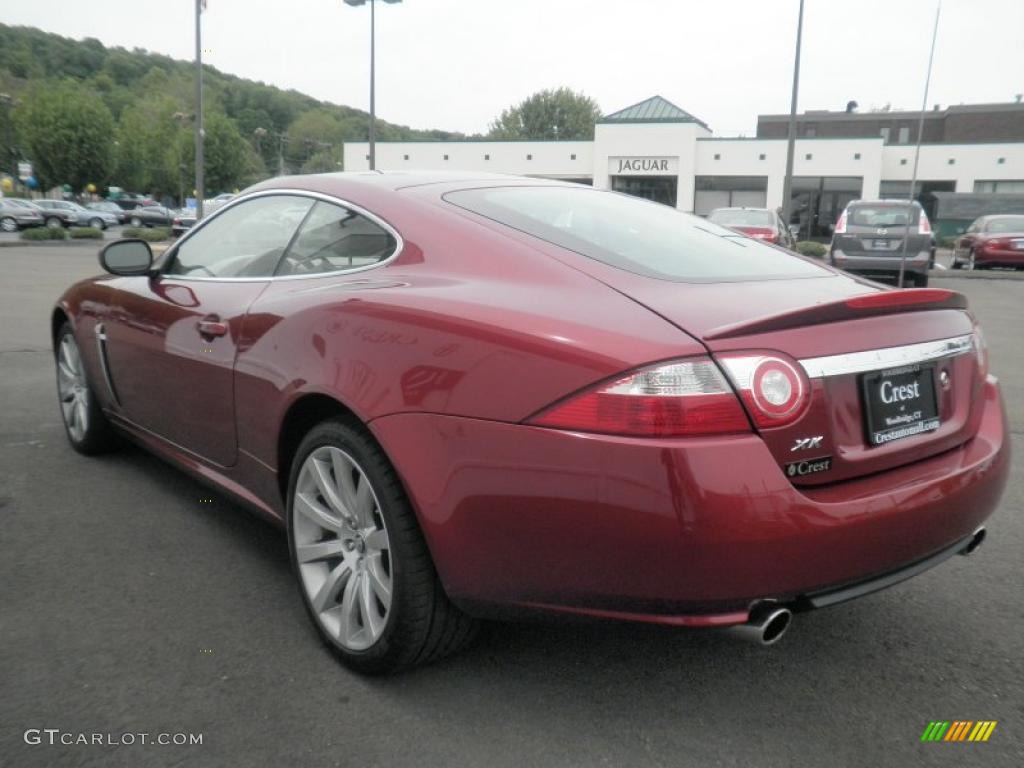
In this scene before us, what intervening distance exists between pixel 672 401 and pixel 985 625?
167 cm

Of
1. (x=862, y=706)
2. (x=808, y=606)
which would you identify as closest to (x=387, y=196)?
(x=808, y=606)

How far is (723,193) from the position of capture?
153ft

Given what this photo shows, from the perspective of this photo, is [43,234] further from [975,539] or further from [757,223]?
[975,539]

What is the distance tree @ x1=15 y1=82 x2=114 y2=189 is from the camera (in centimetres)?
5593

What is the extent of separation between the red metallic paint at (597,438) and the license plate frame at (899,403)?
0.12 feet

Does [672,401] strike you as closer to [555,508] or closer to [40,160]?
[555,508]

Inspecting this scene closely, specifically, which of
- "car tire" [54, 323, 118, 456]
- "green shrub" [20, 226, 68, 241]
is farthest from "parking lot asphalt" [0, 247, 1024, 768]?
"green shrub" [20, 226, 68, 241]

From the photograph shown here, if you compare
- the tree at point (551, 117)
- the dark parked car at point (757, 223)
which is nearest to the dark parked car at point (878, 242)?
the dark parked car at point (757, 223)

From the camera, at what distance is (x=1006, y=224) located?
833 inches

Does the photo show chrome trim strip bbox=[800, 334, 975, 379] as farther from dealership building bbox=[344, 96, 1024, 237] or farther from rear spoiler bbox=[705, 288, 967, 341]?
dealership building bbox=[344, 96, 1024, 237]

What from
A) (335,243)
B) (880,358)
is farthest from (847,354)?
(335,243)

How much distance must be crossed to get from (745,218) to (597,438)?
605 inches

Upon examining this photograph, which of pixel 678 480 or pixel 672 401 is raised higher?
pixel 672 401

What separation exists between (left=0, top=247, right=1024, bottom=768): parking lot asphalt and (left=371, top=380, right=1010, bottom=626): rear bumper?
0.49ft
